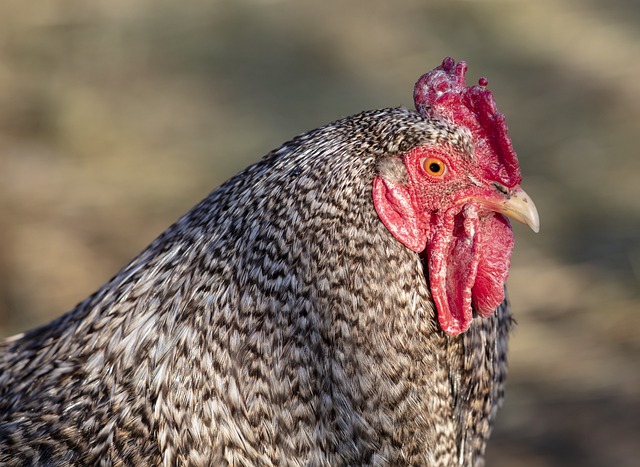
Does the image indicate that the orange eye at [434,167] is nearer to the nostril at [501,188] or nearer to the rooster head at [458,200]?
the rooster head at [458,200]

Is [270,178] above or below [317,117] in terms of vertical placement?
below

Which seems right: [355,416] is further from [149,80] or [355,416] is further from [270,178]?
[149,80]

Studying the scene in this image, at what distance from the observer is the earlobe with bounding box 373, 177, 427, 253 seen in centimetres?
299

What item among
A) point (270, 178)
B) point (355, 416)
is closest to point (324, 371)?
point (355, 416)

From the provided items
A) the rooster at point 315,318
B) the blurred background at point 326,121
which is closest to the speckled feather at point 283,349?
the rooster at point 315,318

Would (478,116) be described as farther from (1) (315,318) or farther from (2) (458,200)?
(1) (315,318)

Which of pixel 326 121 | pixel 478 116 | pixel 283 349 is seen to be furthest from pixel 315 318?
pixel 326 121

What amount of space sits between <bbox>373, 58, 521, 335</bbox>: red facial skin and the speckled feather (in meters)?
0.05

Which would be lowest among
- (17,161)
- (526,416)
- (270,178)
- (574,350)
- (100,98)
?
(270,178)

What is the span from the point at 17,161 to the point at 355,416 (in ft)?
19.4

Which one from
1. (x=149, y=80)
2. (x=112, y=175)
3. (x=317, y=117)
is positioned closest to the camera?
(x=112, y=175)

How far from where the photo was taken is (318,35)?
9.59 m

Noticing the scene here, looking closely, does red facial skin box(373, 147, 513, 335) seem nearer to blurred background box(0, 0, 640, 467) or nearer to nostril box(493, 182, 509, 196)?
nostril box(493, 182, 509, 196)

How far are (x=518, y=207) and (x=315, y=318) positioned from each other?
0.76 meters
